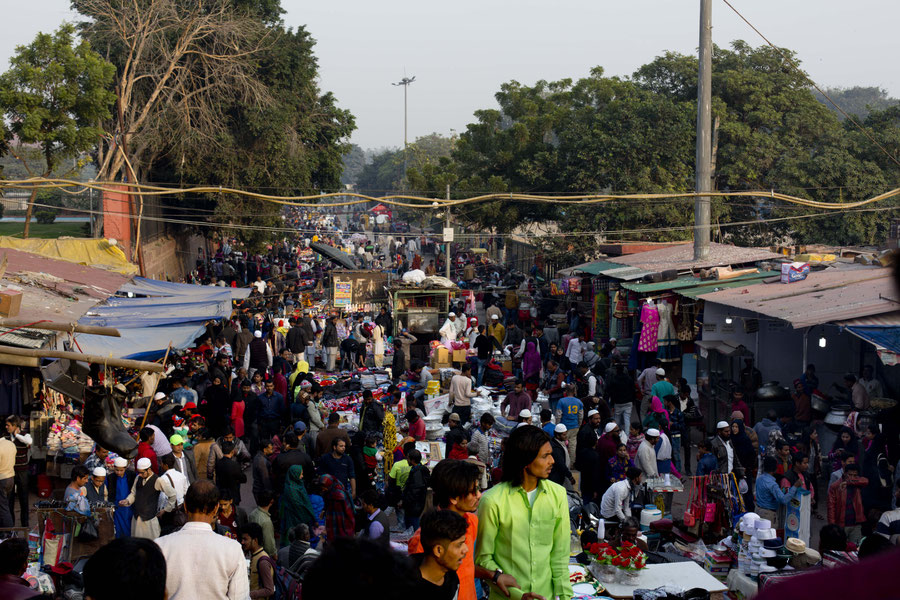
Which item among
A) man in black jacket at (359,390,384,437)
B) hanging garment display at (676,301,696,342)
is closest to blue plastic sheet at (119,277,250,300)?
man in black jacket at (359,390,384,437)

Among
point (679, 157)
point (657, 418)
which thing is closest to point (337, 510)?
point (657, 418)

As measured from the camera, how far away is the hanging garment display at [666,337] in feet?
51.4

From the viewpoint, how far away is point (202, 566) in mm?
4480

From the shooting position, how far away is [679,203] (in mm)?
27234

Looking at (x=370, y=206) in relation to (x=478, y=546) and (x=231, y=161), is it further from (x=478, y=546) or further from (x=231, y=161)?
(x=478, y=546)

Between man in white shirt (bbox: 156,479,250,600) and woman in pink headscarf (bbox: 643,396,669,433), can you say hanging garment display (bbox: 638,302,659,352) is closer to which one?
woman in pink headscarf (bbox: 643,396,669,433)

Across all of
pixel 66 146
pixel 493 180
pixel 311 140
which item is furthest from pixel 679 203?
pixel 66 146

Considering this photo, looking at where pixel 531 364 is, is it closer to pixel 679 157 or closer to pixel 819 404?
pixel 819 404

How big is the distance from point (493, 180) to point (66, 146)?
44.5ft

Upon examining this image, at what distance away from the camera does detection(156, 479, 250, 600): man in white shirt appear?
443 centimetres

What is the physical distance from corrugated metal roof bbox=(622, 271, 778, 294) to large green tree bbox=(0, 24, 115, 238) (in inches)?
548

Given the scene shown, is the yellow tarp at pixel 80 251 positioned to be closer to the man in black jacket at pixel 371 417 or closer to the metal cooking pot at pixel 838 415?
the man in black jacket at pixel 371 417

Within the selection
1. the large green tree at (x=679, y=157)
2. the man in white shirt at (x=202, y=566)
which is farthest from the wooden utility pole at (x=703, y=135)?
the man in white shirt at (x=202, y=566)

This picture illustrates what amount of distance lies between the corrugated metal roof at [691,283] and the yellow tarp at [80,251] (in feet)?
33.1
